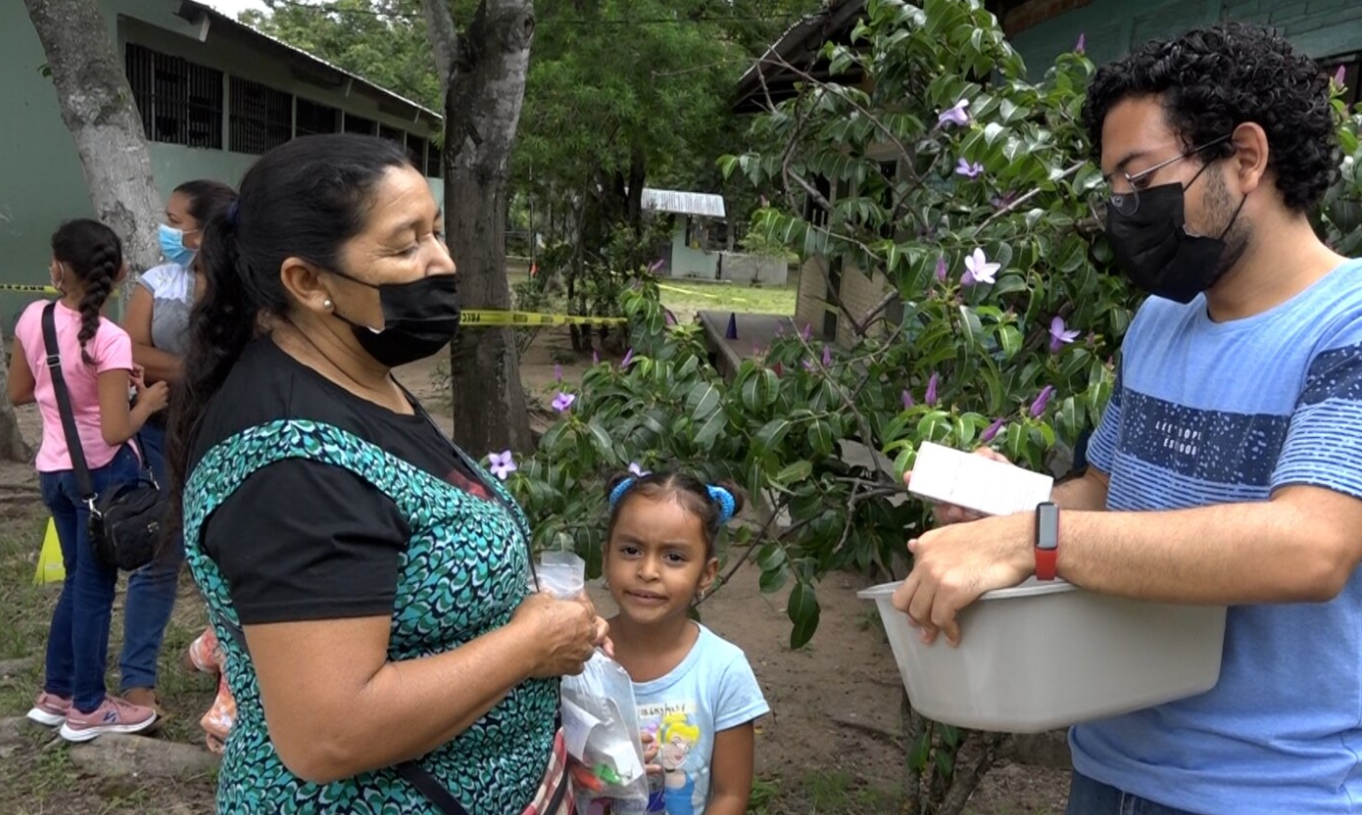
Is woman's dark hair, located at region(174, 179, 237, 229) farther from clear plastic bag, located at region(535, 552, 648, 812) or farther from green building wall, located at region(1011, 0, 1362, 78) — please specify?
green building wall, located at region(1011, 0, 1362, 78)

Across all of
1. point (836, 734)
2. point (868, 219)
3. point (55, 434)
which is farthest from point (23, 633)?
point (868, 219)

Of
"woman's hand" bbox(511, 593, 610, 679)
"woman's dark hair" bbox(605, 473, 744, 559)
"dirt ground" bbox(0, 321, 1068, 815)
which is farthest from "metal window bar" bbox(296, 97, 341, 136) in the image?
"woman's hand" bbox(511, 593, 610, 679)

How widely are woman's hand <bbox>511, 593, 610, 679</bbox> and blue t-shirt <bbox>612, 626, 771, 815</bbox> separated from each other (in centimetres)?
55

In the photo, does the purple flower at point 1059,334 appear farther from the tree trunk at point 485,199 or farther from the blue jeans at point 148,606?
the tree trunk at point 485,199

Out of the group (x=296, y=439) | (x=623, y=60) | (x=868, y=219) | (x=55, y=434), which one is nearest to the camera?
(x=296, y=439)

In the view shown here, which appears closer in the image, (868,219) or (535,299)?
(868,219)

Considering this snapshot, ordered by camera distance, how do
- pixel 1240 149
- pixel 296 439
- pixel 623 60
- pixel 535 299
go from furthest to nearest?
pixel 535 299 < pixel 623 60 < pixel 1240 149 < pixel 296 439

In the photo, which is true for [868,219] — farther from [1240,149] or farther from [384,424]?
[384,424]

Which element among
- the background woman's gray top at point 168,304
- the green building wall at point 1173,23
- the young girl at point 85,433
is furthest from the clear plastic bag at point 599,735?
the green building wall at point 1173,23

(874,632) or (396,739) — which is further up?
(396,739)

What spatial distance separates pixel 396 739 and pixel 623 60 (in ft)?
37.5

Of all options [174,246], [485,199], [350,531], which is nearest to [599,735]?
[350,531]

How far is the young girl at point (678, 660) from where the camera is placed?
7.16ft

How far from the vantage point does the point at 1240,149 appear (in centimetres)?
150
